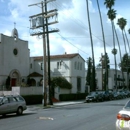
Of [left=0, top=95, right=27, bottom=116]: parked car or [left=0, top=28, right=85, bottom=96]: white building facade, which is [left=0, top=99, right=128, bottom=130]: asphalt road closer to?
[left=0, top=95, right=27, bottom=116]: parked car

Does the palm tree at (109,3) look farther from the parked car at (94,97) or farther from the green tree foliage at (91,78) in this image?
the parked car at (94,97)

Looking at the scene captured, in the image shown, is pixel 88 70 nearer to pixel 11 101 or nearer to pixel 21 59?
pixel 21 59

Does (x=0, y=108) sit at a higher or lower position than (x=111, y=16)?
lower

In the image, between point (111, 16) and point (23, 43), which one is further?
point (111, 16)

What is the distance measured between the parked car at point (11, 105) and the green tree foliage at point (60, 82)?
22100 mm

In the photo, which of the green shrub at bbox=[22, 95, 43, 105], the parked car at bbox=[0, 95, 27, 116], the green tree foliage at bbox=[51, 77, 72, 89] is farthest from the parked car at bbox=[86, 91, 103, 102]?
the parked car at bbox=[0, 95, 27, 116]

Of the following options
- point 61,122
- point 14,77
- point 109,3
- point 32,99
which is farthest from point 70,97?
point 61,122

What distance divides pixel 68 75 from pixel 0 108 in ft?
99.5

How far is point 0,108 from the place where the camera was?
775 inches

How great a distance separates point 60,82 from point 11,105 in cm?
2472

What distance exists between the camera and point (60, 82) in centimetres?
4509

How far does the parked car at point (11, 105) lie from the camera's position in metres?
20.0

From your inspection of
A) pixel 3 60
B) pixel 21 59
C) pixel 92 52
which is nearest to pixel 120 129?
pixel 3 60

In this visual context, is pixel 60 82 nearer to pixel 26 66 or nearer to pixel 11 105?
pixel 26 66
